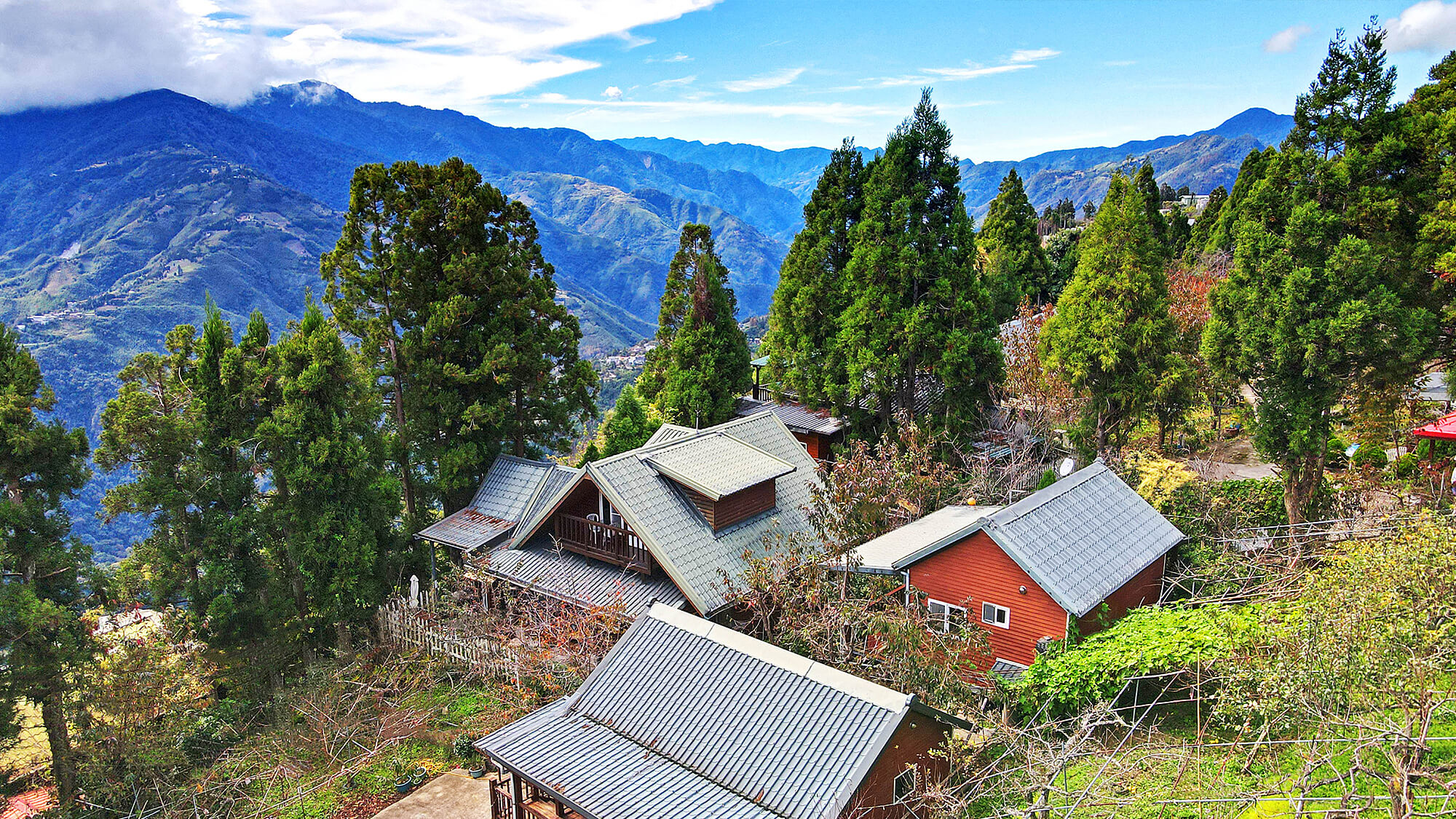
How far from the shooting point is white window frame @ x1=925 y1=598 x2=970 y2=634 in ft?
47.1

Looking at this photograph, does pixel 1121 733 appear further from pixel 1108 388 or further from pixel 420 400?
pixel 420 400

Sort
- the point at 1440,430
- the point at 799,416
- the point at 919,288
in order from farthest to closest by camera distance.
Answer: the point at 799,416, the point at 919,288, the point at 1440,430

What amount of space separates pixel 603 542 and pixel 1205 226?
138 feet

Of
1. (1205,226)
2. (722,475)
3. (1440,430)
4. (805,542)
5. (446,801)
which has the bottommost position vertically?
(446,801)

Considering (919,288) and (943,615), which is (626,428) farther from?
(943,615)

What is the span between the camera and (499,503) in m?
19.4

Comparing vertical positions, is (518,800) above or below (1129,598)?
below

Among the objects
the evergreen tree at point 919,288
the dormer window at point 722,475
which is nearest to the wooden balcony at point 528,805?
the dormer window at point 722,475

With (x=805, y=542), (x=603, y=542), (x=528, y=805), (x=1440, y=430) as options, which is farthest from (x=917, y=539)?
(x=1440, y=430)

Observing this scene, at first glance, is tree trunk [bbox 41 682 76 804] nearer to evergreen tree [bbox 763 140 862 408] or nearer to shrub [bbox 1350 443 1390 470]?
evergreen tree [bbox 763 140 862 408]

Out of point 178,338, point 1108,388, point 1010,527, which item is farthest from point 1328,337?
point 178,338

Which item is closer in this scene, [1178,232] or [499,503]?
[499,503]

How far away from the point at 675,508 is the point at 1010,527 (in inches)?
268

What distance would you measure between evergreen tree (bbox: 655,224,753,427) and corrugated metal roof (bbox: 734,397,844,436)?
4.35 feet
